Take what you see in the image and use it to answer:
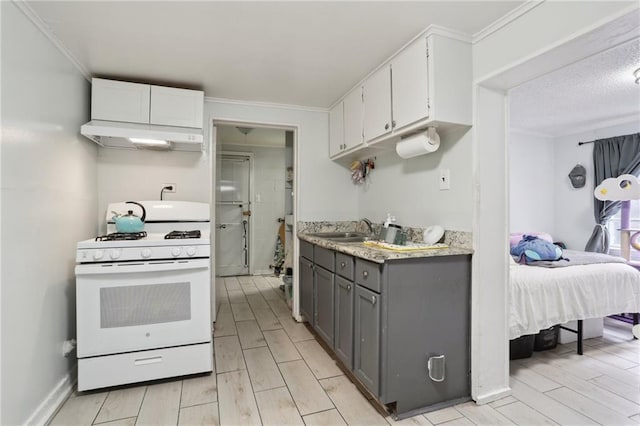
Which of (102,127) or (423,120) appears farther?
(102,127)

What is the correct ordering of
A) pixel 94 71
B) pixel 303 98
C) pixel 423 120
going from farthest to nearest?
1. pixel 303 98
2. pixel 94 71
3. pixel 423 120

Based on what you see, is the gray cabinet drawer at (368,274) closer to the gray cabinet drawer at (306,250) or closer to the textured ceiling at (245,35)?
the gray cabinet drawer at (306,250)

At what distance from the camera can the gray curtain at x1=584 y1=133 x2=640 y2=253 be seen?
3746 mm

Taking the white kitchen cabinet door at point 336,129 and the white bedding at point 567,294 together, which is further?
the white kitchen cabinet door at point 336,129

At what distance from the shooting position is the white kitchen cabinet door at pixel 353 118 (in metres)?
2.62

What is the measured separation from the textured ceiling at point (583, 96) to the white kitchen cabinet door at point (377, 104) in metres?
1.30

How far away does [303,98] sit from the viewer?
2973mm

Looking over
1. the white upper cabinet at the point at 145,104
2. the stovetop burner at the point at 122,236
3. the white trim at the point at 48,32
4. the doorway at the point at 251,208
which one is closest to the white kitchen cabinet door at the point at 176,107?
the white upper cabinet at the point at 145,104

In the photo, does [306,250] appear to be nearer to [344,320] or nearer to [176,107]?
[344,320]

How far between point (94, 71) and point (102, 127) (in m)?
0.50

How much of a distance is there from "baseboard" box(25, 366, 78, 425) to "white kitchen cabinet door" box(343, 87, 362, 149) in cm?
257

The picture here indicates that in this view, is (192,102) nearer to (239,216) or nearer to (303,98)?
(303,98)

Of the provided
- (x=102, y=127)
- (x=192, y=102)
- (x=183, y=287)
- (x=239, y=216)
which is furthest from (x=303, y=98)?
(x=239, y=216)

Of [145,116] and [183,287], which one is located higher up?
[145,116]
